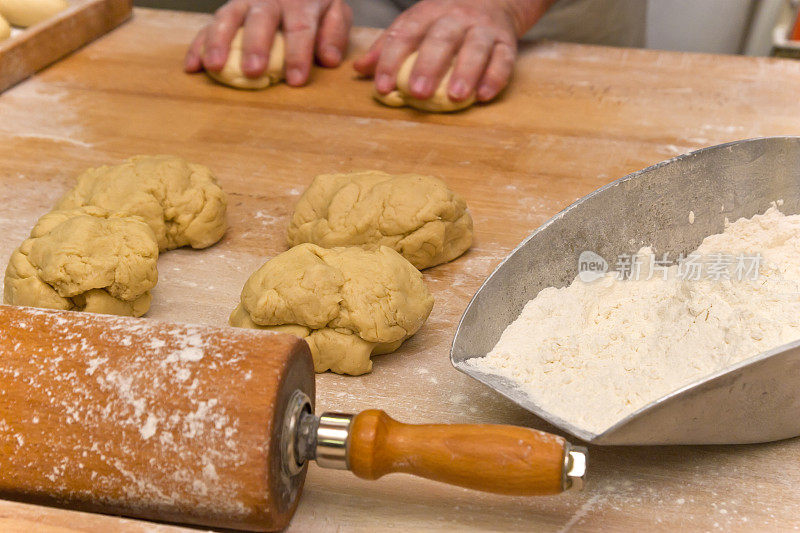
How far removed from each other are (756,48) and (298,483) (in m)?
3.20

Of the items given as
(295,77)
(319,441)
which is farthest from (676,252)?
(295,77)

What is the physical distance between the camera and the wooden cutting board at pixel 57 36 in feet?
7.15

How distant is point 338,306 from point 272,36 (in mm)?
1294

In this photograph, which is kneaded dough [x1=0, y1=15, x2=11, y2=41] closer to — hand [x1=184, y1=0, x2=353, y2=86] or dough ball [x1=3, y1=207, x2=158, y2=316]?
hand [x1=184, y1=0, x2=353, y2=86]

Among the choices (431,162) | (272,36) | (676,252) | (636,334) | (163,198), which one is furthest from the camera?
(272,36)

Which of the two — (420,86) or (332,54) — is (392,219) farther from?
(332,54)

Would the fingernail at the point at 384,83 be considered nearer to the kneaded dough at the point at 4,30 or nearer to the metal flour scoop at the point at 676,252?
the metal flour scoop at the point at 676,252

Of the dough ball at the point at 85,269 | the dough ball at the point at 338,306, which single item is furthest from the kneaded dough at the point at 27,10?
the dough ball at the point at 338,306

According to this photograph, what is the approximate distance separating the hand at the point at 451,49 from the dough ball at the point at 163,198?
73 centimetres

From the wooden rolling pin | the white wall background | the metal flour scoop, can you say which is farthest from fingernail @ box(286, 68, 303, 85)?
the white wall background

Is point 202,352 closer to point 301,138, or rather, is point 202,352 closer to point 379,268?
point 379,268

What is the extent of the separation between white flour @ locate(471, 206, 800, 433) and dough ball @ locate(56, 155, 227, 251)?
671 millimetres

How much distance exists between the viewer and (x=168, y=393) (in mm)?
946

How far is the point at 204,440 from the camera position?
92cm
